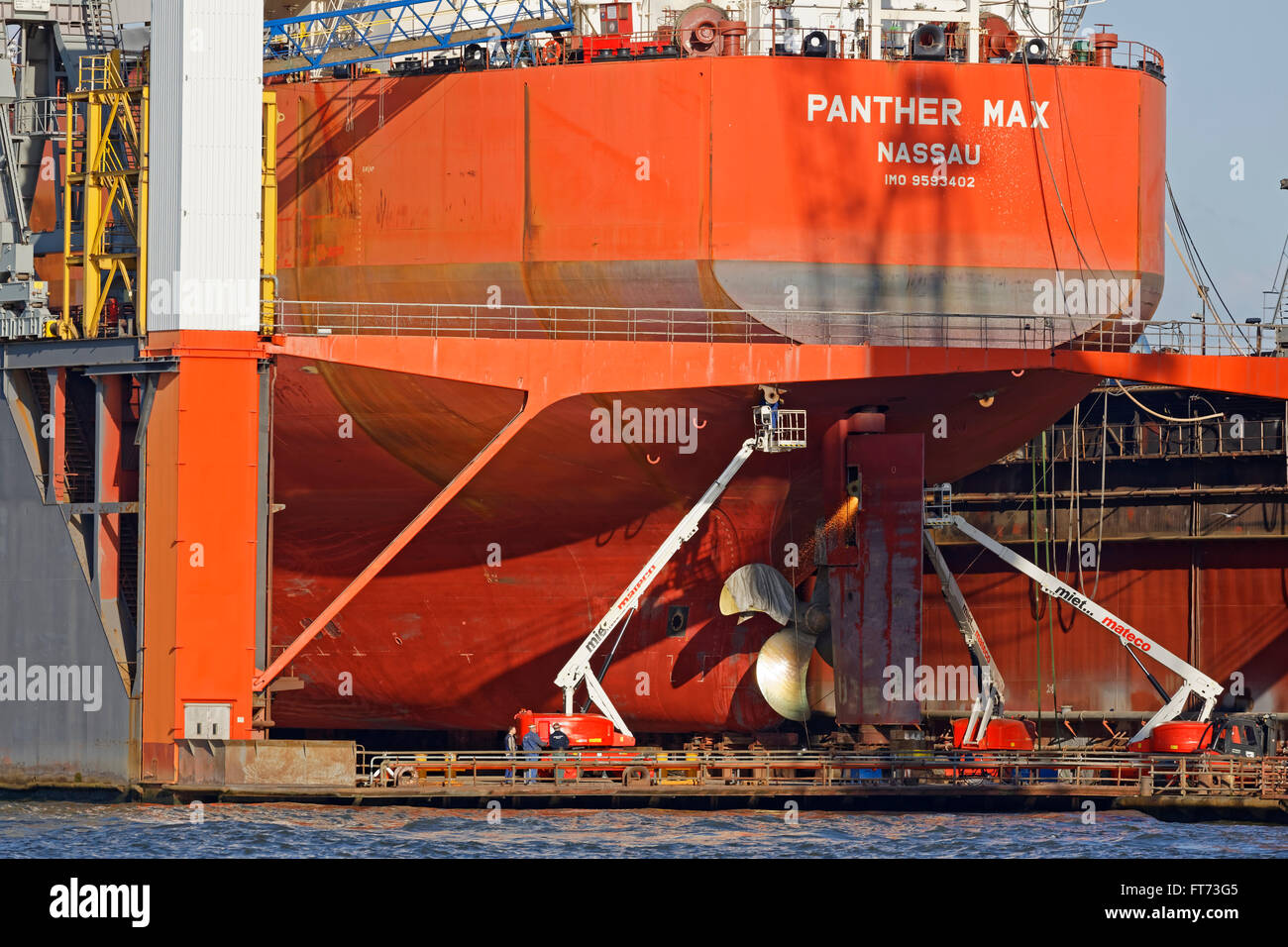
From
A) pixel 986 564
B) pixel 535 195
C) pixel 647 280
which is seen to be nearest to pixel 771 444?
pixel 647 280

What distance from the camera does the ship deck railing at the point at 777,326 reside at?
33.7 metres

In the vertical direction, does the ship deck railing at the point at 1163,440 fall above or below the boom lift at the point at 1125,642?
above

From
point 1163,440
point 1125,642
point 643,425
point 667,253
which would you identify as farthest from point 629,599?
point 1163,440

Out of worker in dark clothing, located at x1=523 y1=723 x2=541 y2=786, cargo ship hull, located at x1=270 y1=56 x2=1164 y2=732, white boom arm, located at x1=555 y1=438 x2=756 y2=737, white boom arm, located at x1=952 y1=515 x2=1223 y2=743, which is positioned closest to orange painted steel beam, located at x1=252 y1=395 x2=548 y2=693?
cargo ship hull, located at x1=270 y1=56 x2=1164 y2=732

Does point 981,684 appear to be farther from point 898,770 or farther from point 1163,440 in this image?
point 1163,440

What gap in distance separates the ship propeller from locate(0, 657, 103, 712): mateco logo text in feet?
34.5

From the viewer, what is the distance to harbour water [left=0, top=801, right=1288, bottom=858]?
25.9 meters

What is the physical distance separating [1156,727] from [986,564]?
457 inches

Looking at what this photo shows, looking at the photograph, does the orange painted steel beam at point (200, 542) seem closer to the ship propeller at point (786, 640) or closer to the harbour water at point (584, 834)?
the harbour water at point (584, 834)

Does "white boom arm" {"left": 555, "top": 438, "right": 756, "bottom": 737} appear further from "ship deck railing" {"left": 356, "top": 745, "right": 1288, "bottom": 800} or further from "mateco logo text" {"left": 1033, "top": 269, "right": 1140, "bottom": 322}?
"mateco logo text" {"left": 1033, "top": 269, "right": 1140, "bottom": 322}

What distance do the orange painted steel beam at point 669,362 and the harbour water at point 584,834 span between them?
6507 millimetres

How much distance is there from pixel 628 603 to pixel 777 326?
5256 mm
